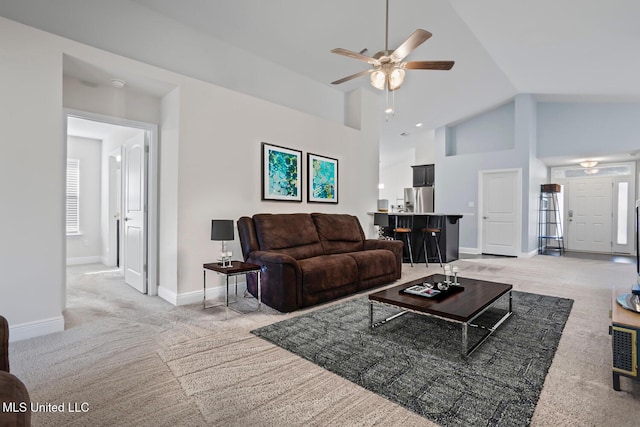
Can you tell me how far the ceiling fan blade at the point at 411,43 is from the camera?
2770mm

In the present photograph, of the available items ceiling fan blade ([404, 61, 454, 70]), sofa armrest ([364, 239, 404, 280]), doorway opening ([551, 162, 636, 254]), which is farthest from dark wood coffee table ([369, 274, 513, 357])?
doorway opening ([551, 162, 636, 254])

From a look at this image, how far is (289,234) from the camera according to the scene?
3986 mm

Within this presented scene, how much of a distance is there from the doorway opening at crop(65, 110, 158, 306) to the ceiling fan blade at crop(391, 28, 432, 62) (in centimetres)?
297

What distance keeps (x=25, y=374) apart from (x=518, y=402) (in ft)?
9.89

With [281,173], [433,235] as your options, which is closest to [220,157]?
[281,173]

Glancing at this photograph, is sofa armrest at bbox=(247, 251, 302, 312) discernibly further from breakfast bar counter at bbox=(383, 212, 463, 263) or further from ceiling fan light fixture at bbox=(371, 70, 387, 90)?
breakfast bar counter at bbox=(383, 212, 463, 263)

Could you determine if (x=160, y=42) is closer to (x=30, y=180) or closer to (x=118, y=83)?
(x=118, y=83)

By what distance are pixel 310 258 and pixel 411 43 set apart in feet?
8.41

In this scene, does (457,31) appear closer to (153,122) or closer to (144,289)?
(153,122)

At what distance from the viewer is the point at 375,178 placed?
243 inches

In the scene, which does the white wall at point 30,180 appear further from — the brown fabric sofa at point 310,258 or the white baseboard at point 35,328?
the brown fabric sofa at point 310,258

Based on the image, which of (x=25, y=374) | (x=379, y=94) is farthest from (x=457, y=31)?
(x=25, y=374)

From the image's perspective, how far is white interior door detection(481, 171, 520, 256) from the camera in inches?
296

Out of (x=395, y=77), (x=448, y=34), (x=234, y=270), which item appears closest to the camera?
(x=234, y=270)
